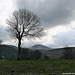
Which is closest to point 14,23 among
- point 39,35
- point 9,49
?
point 39,35

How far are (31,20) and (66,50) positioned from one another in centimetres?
5543

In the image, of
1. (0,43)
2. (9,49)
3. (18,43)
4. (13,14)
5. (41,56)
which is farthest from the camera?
(9,49)

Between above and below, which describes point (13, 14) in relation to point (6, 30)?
above

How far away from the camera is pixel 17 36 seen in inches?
1700

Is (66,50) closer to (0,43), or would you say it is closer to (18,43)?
(0,43)

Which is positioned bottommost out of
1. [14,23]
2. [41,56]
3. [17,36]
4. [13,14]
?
[41,56]

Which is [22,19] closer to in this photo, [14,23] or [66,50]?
[14,23]

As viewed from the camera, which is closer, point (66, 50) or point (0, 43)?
point (0, 43)

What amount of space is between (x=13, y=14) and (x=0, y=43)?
141 feet

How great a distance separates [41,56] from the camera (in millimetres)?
103125

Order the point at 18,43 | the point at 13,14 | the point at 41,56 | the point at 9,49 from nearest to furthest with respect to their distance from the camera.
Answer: the point at 18,43
the point at 13,14
the point at 41,56
the point at 9,49

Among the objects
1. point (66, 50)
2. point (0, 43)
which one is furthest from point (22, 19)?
point (66, 50)

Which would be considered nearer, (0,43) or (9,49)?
(0,43)

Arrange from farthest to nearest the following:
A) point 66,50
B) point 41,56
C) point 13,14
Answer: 1. point 41,56
2. point 66,50
3. point 13,14
